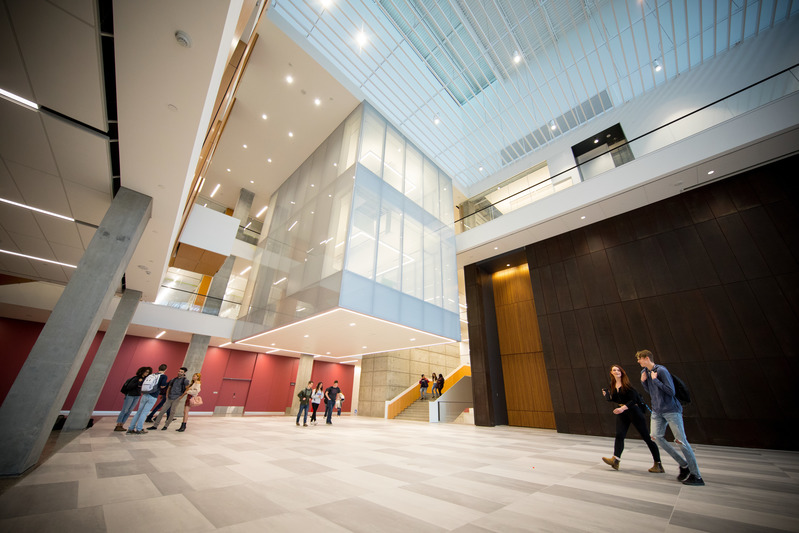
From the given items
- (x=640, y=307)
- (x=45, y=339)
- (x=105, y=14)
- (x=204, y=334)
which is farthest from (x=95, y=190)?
(x=640, y=307)

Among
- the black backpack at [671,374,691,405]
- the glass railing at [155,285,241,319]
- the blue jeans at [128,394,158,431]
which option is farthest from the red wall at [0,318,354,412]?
the black backpack at [671,374,691,405]

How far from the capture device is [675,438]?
3.08 meters

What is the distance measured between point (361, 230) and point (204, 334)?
1039 cm

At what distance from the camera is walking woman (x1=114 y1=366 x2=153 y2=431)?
7.04 meters

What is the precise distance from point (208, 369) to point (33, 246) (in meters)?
10.8

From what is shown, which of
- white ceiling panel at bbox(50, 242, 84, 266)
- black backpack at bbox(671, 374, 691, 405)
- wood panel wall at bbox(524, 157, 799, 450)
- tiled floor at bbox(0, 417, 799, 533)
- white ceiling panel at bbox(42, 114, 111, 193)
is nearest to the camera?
tiled floor at bbox(0, 417, 799, 533)

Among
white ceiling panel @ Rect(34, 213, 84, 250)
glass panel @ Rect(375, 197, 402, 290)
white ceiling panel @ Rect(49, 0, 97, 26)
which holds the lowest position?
white ceiling panel @ Rect(34, 213, 84, 250)

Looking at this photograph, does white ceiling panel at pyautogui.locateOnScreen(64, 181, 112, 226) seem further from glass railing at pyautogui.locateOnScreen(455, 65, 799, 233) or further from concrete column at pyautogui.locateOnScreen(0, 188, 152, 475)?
glass railing at pyautogui.locateOnScreen(455, 65, 799, 233)

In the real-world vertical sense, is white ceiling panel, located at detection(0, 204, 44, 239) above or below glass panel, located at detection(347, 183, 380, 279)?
below

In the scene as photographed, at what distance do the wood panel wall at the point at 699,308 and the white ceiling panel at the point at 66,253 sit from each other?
15492 mm

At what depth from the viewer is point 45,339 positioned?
387cm

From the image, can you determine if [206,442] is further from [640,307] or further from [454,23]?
[454,23]

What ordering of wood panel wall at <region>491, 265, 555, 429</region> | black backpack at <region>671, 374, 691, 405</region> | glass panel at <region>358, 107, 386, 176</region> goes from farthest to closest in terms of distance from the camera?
wood panel wall at <region>491, 265, 555, 429</region>, glass panel at <region>358, 107, 386, 176</region>, black backpack at <region>671, 374, 691, 405</region>

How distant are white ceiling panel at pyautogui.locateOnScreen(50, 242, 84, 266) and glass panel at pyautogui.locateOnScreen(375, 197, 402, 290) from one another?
8.74m
